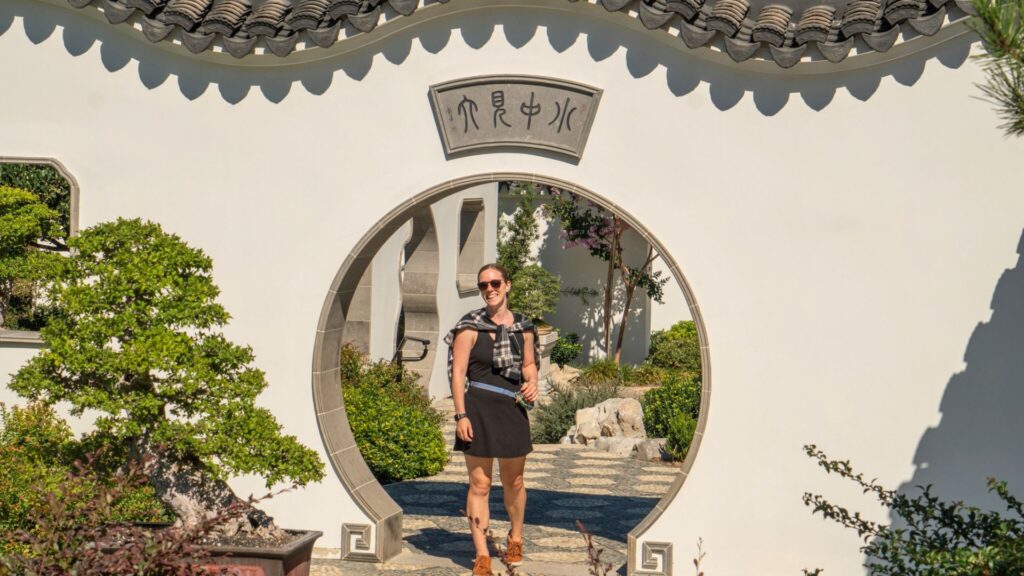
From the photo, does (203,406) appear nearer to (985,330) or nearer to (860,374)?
(860,374)

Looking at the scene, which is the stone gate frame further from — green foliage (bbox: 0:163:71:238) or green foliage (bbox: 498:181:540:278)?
green foliage (bbox: 498:181:540:278)

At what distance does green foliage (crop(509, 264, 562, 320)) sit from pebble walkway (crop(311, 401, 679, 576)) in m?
9.45

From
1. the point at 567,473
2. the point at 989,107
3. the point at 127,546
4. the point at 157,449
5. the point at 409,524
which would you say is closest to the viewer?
the point at 127,546

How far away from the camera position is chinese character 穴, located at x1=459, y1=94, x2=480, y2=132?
27.6ft

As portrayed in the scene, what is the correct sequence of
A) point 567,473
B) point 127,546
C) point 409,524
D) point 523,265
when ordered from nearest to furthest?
1. point 127,546
2. point 409,524
3. point 567,473
4. point 523,265

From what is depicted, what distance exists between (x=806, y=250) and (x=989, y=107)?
135cm

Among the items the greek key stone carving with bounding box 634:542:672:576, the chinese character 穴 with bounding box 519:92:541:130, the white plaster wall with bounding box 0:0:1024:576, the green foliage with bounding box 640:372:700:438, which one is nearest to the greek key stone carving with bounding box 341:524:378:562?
the white plaster wall with bounding box 0:0:1024:576

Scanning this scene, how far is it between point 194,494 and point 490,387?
1.84 metres

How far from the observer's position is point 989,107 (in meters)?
7.75

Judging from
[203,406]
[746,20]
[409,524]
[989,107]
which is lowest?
[409,524]

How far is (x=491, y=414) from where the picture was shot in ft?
25.7

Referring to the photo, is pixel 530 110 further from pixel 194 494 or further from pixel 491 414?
pixel 194 494

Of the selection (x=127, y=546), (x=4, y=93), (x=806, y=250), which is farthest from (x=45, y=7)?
(x=806, y=250)

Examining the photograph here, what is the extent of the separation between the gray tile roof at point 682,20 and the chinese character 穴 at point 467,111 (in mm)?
662
